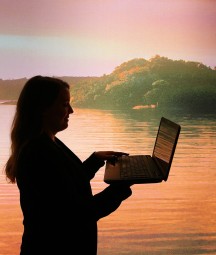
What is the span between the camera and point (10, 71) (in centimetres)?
593

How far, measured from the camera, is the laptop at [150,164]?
1392 millimetres

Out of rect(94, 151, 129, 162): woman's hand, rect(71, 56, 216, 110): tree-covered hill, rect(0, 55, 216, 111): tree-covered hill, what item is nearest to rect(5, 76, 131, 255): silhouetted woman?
rect(94, 151, 129, 162): woman's hand

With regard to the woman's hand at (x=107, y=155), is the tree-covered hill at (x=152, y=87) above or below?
below

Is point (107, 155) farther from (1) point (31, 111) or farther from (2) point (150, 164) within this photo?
(1) point (31, 111)

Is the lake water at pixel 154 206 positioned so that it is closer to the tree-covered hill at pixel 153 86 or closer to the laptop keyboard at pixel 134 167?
the tree-covered hill at pixel 153 86

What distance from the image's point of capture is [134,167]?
60.2 inches

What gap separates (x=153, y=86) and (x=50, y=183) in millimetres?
6532

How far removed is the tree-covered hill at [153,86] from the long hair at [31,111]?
543 centimetres

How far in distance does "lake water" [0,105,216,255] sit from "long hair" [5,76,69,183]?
1613 millimetres

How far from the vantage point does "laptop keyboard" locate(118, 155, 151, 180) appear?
4.64ft

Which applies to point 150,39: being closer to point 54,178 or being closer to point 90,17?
point 90,17

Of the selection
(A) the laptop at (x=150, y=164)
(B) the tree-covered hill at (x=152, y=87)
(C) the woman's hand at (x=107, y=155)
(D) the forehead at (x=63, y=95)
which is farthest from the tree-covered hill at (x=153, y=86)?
(D) the forehead at (x=63, y=95)

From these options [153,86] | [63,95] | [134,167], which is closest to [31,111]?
[63,95]

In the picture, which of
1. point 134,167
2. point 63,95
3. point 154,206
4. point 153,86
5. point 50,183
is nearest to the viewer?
point 50,183
